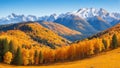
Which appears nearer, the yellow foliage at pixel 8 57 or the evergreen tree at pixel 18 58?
the yellow foliage at pixel 8 57

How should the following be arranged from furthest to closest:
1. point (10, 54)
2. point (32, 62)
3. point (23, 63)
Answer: point (32, 62) → point (23, 63) → point (10, 54)

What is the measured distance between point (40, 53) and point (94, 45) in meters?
37.3

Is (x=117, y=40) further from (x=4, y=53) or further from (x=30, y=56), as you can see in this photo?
(x=4, y=53)

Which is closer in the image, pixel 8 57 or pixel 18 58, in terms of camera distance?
pixel 8 57

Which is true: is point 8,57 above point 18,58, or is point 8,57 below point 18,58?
above

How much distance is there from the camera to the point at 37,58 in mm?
192875

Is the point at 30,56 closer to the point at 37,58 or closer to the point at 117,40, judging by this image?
the point at 37,58

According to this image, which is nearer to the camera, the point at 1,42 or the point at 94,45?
Answer: the point at 1,42

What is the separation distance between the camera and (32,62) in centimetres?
19125

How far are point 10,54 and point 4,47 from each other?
7850 mm

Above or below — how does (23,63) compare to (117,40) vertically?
below

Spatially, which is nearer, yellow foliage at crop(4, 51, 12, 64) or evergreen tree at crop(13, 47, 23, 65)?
yellow foliage at crop(4, 51, 12, 64)

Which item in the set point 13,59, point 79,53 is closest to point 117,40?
point 79,53

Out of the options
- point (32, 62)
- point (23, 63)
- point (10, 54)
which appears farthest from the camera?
point (32, 62)
